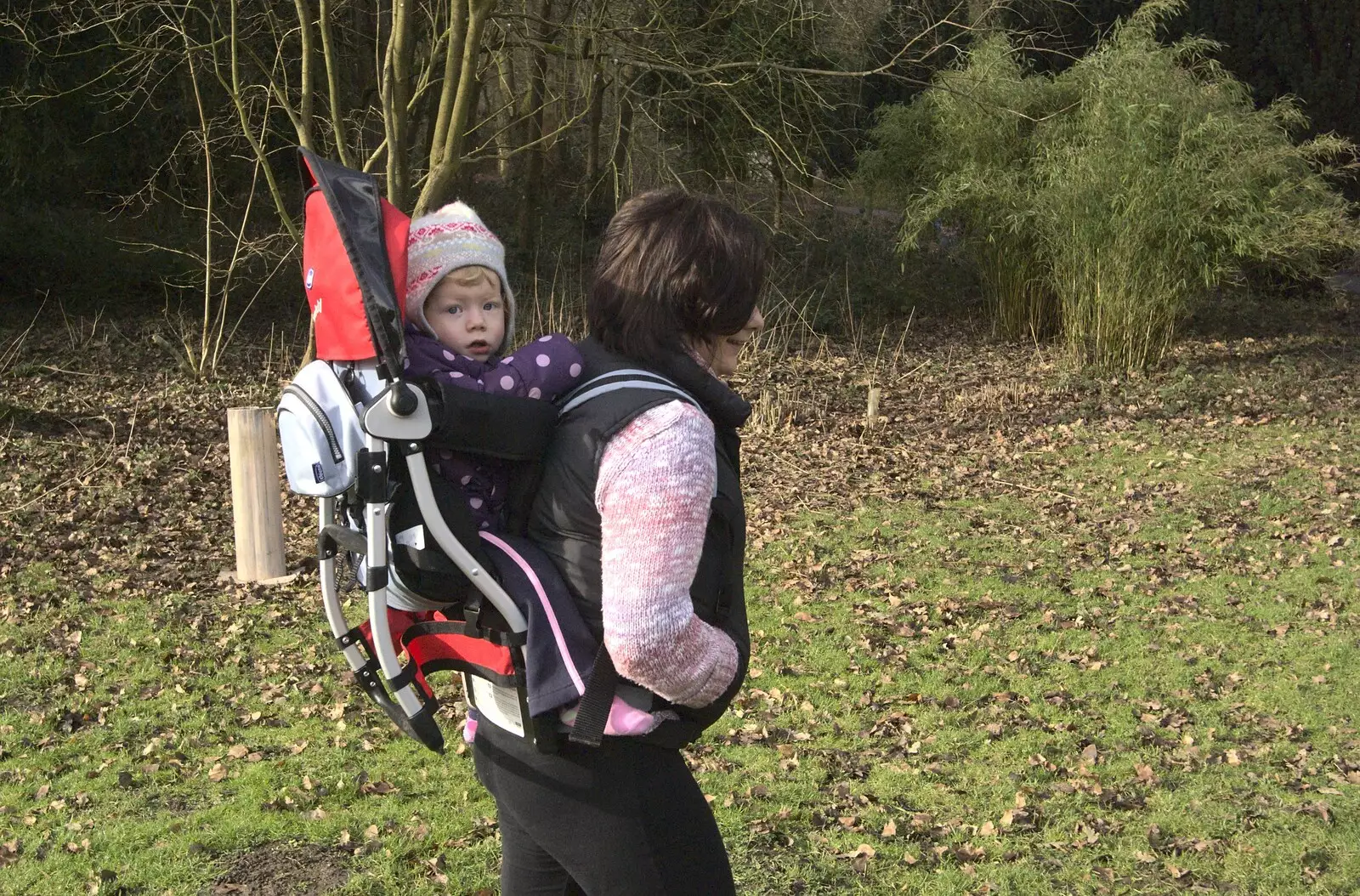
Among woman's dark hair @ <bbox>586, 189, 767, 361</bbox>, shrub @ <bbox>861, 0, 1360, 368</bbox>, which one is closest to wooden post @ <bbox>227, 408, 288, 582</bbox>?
woman's dark hair @ <bbox>586, 189, 767, 361</bbox>

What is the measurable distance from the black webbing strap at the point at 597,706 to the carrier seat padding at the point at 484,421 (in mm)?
308

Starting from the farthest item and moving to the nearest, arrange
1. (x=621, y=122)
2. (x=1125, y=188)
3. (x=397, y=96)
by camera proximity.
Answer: (x=1125, y=188), (x=621, y=122), (x=397, y=96)

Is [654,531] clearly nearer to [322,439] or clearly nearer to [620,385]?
[620,385]

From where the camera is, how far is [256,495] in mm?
6770

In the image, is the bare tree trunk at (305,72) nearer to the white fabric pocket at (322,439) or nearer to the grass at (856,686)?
the grass at (856,686)

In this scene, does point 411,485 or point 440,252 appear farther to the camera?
point 440,252

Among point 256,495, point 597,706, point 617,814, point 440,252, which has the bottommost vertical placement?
point 256,495

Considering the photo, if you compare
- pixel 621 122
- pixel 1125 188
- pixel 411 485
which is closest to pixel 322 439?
pixel 411 485

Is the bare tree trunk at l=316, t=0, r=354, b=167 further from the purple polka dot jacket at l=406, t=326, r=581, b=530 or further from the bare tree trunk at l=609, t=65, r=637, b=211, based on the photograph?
the purple polka dot jacket at l=406, t=326, r=581, b=530

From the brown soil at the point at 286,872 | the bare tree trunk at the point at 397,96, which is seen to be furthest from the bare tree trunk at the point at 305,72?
the brown soil at the point at 286,872

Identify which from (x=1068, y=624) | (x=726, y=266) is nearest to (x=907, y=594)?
(x=1068, y=624)

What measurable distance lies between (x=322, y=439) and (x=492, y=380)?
0.25 metres

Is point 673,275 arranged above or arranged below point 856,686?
above

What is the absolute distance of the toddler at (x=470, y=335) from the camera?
5.74ft
